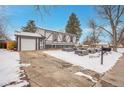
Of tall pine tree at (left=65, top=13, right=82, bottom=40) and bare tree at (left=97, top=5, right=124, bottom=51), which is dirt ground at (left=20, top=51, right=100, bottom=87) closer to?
tall pine tree at (left=65, top=13, right=82, bottom=40)

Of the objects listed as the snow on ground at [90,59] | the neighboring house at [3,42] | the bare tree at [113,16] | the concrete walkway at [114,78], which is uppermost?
the bare tree at [113,16]

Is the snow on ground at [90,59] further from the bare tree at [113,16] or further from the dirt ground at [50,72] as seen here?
the bare tree at [113,16]

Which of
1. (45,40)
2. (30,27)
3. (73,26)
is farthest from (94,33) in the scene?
(30,27)

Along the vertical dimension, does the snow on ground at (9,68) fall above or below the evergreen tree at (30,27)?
below

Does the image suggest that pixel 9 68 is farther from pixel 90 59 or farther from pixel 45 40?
pixel 90 59

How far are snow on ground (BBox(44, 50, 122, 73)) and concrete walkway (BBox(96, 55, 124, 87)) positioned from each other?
0.13 m

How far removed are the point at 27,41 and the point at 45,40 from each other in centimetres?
41

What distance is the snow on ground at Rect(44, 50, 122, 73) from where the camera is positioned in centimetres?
300

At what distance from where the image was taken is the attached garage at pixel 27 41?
3.07m

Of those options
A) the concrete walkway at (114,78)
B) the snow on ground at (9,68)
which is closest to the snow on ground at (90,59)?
the concrete walkway at (114,78)

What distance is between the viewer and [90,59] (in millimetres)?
3273

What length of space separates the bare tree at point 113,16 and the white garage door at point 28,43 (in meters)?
1.60
